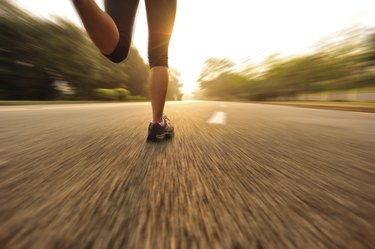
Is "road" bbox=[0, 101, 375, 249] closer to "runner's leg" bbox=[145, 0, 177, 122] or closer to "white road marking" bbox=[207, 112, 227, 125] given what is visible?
"runner's leg" bbox=[145, 0, 177, 122]

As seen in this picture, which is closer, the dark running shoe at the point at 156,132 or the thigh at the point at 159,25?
the dark running shoe at the point at 156,132

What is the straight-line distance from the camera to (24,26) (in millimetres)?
14211

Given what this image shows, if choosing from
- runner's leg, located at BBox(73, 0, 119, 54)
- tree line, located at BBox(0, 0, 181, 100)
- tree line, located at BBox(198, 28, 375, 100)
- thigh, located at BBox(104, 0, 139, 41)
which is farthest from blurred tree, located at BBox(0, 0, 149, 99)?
tree line, located at BBox(198, 28, 375, 100)

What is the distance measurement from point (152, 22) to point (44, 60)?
18243mm

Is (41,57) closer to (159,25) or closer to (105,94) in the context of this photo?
(105,94)

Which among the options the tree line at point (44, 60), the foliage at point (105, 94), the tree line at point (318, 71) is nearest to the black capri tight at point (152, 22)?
the tree line at point (44, 60)

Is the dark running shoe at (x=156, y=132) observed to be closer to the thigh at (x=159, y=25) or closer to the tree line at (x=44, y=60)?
the thigh at (x=159, y=25)

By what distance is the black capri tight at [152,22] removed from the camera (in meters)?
1.71

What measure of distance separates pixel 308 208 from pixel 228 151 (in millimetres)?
710

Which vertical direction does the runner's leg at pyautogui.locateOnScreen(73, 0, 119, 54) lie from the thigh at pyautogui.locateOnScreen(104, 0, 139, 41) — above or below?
below

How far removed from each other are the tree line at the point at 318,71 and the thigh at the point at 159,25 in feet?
89.9

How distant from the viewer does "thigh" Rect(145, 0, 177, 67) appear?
1.71m

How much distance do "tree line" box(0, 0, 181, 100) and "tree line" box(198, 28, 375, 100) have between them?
2682 cm

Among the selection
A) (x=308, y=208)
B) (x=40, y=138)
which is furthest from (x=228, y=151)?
(x=40, y=138)
